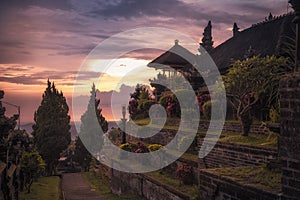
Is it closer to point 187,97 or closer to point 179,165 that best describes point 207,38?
point 187,97

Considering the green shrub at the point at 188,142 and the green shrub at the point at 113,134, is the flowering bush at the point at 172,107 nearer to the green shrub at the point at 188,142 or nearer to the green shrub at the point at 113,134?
the green shrub at the point at 188,142

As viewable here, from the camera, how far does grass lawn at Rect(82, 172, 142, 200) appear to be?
18.9 meters

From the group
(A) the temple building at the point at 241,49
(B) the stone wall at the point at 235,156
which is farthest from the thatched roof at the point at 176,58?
(B) the stone wall at the point at 235,156

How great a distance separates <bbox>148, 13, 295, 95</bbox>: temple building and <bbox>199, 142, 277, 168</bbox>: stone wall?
547 cm

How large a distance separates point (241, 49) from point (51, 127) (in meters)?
18.7

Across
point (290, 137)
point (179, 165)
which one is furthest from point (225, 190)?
point (179, 165)

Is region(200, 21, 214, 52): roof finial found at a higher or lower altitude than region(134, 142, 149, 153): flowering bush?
higher

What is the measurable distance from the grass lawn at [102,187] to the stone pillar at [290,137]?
12414 millimetres

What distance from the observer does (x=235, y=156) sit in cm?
1259

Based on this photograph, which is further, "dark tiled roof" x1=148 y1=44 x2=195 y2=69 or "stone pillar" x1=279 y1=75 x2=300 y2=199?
"dark tiled roof" x1=148 y1=44 x2=195 y2=69

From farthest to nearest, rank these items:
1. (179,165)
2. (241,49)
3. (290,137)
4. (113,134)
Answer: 1. (113,134)
2. (241,49)
3. (179,165)
4. (290,137)

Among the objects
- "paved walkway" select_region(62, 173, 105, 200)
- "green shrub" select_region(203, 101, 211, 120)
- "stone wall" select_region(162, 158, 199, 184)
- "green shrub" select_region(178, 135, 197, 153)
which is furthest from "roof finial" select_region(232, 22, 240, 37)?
"paved walkway" select_region(62, 173, 105, 200)

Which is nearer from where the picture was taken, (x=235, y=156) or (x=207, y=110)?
(x=235, y=156)

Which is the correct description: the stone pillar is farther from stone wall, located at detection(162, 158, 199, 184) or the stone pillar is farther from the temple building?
the temple building
